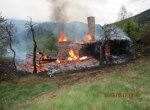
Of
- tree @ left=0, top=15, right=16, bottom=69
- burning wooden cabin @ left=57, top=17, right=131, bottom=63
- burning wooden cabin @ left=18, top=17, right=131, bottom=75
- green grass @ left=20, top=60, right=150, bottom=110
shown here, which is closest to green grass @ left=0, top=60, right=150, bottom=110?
green grass @ left=20, top=60, right=150, bottom=110

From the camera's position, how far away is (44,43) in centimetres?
4281

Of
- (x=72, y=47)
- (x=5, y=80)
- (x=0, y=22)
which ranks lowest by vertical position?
(x=5, y=80)

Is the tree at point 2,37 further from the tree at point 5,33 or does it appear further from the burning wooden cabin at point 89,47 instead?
the burning wooden cabin at point 89,47

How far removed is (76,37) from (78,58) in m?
9.96

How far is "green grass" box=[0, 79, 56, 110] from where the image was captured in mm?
15461

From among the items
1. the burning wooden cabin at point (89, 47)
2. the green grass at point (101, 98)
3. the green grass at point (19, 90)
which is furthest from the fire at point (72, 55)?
the green grass at point (101, 98)

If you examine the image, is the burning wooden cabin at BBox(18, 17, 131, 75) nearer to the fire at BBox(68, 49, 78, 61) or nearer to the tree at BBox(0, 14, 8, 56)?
the fire at BBox(68, 49, 78, 61)

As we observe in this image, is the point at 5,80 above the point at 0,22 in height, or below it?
below

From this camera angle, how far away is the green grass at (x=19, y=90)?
1546 centimetres

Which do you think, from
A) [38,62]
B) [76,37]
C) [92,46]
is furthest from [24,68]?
[76,37]

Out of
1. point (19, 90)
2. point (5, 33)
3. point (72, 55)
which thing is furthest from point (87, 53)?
point (19, 90)

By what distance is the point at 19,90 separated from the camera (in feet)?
57.2

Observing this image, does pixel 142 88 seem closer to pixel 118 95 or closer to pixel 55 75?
pixel 118 95

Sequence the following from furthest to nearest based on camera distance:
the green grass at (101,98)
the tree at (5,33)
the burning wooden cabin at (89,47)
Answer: the burning wooden cabin at (89,47)
the tree at (5,33)
the green grass at (101,98)
